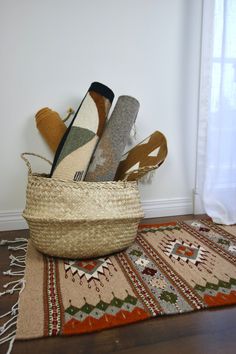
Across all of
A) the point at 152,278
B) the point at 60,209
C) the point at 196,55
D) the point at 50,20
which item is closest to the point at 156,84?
the point at 196,55

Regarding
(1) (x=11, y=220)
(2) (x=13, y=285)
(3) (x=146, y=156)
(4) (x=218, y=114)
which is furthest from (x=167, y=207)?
(2) (x=13, y=285)

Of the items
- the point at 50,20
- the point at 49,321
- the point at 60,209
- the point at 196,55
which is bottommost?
the point at 49,321

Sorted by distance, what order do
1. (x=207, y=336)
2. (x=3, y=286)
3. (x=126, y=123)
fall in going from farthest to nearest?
(x=126, y=123) → (x=3, y=286) → (x=207, y=336)

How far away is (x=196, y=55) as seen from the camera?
1.51 meters

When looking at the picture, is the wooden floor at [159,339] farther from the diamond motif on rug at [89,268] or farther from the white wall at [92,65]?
the white wall at [92,65]

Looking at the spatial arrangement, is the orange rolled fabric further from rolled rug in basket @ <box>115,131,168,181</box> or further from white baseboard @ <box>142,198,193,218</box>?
white baseboard @ <box>142,198,193,218</box>

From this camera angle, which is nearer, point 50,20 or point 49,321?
point 49,321

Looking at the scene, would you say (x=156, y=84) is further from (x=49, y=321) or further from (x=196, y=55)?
(x=49, y=321)

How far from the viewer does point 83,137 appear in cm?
109

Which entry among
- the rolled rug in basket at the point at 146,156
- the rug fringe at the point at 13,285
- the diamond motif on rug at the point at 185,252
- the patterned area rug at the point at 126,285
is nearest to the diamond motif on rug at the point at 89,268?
the patterned area rug at the point at 126,285

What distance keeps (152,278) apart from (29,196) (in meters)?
0.54

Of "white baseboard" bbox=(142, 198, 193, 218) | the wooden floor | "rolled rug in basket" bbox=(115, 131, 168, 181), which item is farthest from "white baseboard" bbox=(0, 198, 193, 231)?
the wooden floor

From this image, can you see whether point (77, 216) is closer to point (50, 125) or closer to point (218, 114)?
point (50, 125)

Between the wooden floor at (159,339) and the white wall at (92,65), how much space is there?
0.85 meters
